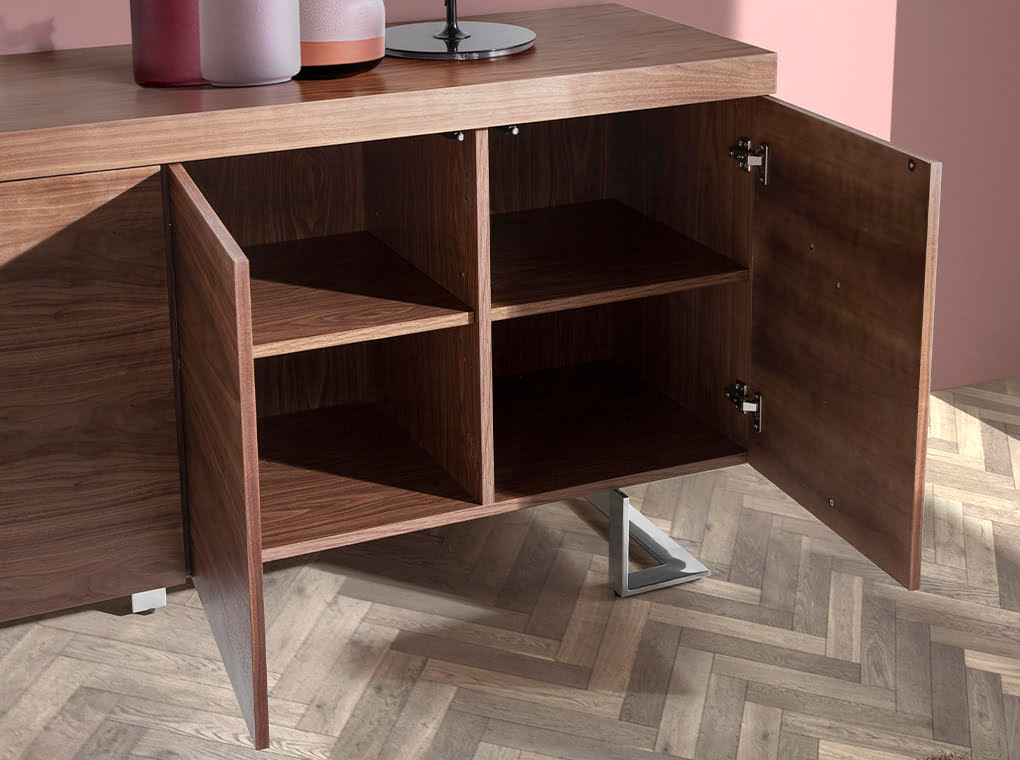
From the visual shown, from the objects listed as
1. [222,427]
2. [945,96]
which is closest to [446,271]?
[222,427]

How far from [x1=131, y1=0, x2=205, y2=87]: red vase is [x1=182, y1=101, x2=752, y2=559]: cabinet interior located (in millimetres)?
311

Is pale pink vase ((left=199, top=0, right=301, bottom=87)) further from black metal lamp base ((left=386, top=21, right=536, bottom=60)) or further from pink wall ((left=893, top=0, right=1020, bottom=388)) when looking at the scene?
pink wall ((left=893, top=0, right=1020, bottom=388))

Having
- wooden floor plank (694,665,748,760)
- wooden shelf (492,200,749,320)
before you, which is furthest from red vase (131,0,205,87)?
wooden floor plank (694,665,748,760)

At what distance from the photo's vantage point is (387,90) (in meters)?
1.66

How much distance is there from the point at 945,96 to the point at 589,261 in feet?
3.56

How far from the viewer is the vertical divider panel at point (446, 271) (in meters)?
1.73

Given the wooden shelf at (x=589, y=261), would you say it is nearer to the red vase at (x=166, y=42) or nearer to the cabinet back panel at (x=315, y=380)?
the cabinet back panel at (x=315, y=380)

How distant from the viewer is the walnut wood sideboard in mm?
1549

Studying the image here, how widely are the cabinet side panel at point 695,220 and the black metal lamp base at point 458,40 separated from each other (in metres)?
0.28

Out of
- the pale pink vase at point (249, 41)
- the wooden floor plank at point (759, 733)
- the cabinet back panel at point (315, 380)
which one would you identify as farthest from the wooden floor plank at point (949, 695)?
the pale pink vase at point (249, 41)

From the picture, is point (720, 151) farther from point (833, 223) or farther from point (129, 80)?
point (129, 80)

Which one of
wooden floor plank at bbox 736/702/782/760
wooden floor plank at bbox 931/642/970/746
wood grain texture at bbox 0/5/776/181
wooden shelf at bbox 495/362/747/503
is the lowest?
wooden floor plank at bbox 736/702/782/760

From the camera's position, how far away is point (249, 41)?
1.65 m

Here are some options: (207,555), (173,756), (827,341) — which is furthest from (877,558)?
(173,756)
